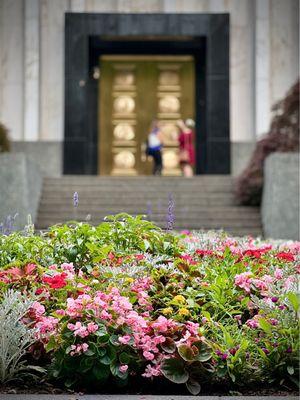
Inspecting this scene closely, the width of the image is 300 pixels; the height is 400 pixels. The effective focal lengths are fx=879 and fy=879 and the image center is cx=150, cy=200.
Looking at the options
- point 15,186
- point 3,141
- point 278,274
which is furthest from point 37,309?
point 3,141

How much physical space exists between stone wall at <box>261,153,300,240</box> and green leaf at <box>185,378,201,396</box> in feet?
30.1

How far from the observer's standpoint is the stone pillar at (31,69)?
21.0 m

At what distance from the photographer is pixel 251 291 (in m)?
5.45

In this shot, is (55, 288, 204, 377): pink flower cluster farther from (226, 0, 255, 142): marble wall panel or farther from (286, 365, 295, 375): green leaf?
(226, 0, 255, 142): marble wall panel

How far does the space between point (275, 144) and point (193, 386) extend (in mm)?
11164

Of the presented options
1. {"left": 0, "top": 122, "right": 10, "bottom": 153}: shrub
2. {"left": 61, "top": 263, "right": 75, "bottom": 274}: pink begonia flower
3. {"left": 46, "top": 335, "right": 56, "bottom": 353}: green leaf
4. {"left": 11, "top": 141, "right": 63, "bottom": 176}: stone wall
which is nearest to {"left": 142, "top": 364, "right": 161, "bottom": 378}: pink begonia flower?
{"left": 46, "top": 335, "right": 56, "bottom": 353}: green leaf

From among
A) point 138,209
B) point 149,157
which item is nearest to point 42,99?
point 149,157

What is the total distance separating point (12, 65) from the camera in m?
21.3

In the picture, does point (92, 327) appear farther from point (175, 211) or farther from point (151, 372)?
point (175, 211)

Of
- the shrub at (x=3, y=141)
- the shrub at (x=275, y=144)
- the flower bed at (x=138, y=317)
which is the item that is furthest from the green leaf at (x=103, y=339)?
the shrub at (x=3, y=141)

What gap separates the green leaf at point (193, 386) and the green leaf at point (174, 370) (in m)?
0.04

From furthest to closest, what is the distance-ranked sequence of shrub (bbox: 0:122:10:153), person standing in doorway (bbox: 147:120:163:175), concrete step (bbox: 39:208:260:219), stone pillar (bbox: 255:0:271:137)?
1. stone pillar (bbox: 255:0:271:137)
2. person standing in doorway (bbox: 147:120:163:175)
3. shrub (bbox: 0:122:10:153)
4. concrete step (bbox: 39:208:260:219)

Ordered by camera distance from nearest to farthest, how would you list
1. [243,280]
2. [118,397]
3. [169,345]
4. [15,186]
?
[118,397] → [169,345] → [243,280] → [15,186]

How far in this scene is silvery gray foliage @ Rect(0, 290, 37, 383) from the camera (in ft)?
14.9
